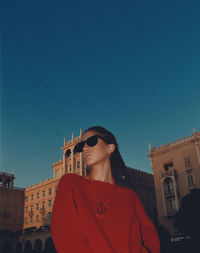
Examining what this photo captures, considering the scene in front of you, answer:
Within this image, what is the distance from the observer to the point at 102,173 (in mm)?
3039

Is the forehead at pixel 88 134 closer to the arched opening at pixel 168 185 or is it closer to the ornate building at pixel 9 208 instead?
the arched opening at pixel 168 185

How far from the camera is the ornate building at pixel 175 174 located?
31.5m

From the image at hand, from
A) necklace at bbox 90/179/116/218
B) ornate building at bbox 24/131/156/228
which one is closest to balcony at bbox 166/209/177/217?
ornate building at bbox 24/131/156/228

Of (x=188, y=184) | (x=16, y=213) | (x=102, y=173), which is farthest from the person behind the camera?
(x=16, y=213)

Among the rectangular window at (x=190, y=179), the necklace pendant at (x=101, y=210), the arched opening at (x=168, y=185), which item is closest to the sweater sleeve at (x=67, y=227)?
the necklace pendant at (x=101, y=210)

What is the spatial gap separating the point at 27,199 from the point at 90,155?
54459mm

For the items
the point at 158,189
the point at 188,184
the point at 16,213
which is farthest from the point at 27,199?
the point at 188,184

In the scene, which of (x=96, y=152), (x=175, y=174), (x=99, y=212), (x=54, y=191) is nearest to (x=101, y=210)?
(x=99, y=212)

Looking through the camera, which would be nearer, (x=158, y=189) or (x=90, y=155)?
(x=90, y=155)

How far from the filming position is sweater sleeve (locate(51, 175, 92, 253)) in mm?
2279

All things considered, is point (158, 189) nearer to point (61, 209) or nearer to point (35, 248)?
point (35, 248)

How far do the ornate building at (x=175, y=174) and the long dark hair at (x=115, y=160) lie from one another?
29350mm

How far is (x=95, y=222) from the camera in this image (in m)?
2.41

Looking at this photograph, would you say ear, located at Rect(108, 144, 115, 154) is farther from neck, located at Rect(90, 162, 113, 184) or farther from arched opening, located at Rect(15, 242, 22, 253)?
arched opening, located at Rect(15, 242, 22, 253)
